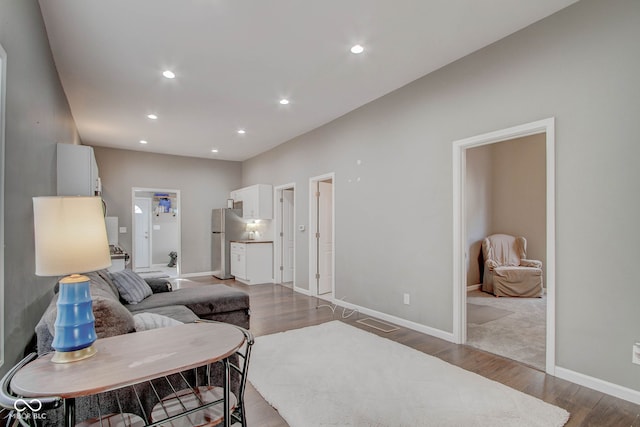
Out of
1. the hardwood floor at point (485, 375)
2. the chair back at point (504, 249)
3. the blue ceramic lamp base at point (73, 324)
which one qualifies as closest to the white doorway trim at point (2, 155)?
the blue ceramic lamp base at point (73, 324)

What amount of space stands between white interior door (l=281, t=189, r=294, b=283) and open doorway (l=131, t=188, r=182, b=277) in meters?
4.32

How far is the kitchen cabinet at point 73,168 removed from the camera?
130 inches

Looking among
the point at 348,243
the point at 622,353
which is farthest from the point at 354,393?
the point at 348,243

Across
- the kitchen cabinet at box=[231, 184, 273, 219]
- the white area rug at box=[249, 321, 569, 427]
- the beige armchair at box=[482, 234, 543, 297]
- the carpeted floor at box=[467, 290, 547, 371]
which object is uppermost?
the kitchen cabinet at box=[231, 184, 273, 219]

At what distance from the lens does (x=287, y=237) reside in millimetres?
7125

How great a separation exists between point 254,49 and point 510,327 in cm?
434

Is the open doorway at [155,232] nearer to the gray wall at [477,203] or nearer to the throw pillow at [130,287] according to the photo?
the throw pillow at [130,287]

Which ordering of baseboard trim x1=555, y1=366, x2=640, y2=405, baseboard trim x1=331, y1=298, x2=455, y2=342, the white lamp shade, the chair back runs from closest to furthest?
the white lamp shade
baseboard trim x1=555, y1=366, x2=640, y2=405
baseboard trim x1=331, y1=298, x2=455, y2=342
the chair back

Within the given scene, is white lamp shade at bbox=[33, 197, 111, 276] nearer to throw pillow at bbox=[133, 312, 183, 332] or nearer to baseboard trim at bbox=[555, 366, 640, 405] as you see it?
throw pillow at bbox=[133, 312, 183, 332]

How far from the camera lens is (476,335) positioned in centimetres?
366

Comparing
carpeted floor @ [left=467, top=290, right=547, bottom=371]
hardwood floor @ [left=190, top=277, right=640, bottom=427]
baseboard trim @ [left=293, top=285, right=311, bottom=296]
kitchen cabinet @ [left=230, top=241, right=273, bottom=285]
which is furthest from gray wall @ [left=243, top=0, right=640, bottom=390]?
kitchen cabinet @ [left=230, top=241, right=273, bottom=285]

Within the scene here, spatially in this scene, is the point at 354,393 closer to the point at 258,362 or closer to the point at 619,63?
the point at 258,362

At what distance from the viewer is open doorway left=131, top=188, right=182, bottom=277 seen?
9.86 m

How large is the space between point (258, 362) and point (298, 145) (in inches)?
170
